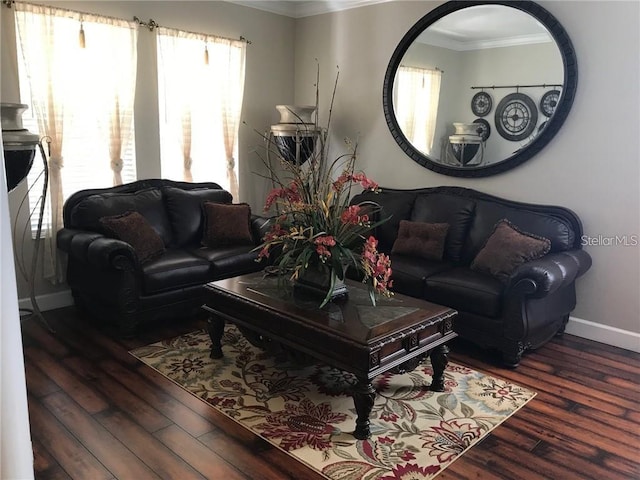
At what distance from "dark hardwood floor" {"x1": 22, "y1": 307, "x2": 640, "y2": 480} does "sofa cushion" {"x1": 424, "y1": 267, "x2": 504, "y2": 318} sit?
1.21ft

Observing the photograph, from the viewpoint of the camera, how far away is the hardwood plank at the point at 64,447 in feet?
7.66

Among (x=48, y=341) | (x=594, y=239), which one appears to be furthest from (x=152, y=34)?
(x=594, y=239)

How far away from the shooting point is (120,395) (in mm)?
3002

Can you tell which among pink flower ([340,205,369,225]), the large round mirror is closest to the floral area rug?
pink flower ([340,205,369,225])

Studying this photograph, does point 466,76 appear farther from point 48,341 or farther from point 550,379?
point 48,341

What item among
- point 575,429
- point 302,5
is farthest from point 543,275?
point 302,5

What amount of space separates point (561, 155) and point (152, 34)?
3.64m

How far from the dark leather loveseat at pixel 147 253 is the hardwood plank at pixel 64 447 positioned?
1.09 m

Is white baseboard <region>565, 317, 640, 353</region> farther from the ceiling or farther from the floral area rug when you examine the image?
the ceiling

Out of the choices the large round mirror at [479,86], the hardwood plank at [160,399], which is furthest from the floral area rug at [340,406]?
the large round mirror at [479,86]

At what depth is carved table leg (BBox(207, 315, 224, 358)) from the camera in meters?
3.46

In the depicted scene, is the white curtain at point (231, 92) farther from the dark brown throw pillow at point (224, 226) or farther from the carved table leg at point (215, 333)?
the carved table leg at point (215, 333)

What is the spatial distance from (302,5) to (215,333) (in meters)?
3.90

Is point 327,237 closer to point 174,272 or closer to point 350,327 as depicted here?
point 350,327
